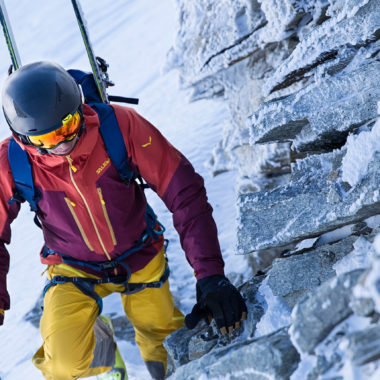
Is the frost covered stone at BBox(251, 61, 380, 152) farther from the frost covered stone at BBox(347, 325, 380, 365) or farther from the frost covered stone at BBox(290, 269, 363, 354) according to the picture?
the frost covered stone at BBox(347, 325, 380, 365)

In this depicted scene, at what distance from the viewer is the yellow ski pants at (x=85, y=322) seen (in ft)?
9.93

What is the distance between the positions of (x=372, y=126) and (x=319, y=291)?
1085 mm

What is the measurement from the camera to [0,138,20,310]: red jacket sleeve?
2.91 m

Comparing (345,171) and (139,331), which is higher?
(345,171)

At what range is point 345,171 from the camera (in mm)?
2373

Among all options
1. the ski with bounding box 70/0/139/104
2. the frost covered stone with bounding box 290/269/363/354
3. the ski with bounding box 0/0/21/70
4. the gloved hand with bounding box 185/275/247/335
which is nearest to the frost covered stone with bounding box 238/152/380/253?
the gloved hand with bounding box 185/275/247/335

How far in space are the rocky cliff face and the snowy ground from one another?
2.53 metres

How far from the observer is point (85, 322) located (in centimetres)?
316

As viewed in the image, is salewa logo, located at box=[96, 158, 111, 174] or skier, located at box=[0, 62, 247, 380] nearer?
skier, located at box=[0, 62, 247, 380]

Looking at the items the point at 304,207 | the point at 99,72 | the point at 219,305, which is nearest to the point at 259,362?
the point at 219,305

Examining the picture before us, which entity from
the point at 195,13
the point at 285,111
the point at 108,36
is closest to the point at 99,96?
the point at 285,111

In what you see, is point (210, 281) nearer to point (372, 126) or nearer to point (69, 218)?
point (69, 218)

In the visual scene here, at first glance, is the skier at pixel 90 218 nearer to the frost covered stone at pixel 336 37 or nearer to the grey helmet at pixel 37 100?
the grey helmet at pixel 37 100

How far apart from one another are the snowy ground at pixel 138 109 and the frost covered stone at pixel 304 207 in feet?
8.43
